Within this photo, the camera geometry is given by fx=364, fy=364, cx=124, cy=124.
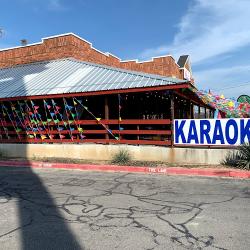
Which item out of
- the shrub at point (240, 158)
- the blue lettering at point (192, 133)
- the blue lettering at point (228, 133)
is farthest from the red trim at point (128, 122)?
the shrub at point (240, 158)

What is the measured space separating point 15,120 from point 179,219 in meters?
13.3

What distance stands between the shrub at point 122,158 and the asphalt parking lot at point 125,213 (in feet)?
8.70

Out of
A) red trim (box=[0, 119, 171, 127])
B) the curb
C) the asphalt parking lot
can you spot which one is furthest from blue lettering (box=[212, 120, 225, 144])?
the asphalt parking lot

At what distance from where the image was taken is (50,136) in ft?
53.2

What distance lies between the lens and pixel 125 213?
6.55 meters

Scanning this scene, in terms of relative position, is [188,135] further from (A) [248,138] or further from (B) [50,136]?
(B) [50,136]

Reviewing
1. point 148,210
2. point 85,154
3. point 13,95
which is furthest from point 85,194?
point 13,95

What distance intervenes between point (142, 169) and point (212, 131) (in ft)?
8.99

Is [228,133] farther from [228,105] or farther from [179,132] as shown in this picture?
[228,105]

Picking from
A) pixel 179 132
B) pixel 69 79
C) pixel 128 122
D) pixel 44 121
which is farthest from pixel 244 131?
pixel 44 121

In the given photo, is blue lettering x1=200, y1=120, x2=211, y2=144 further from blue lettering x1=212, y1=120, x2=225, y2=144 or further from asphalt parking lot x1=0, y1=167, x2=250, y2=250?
asphalt parking lot x1=0, y1=167, x2=250, y2=250

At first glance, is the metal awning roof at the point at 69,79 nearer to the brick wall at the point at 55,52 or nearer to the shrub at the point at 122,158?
the brick wall at the point at 55,52

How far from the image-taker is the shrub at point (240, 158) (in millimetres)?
11135

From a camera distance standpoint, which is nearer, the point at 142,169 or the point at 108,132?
the point at 142,169
